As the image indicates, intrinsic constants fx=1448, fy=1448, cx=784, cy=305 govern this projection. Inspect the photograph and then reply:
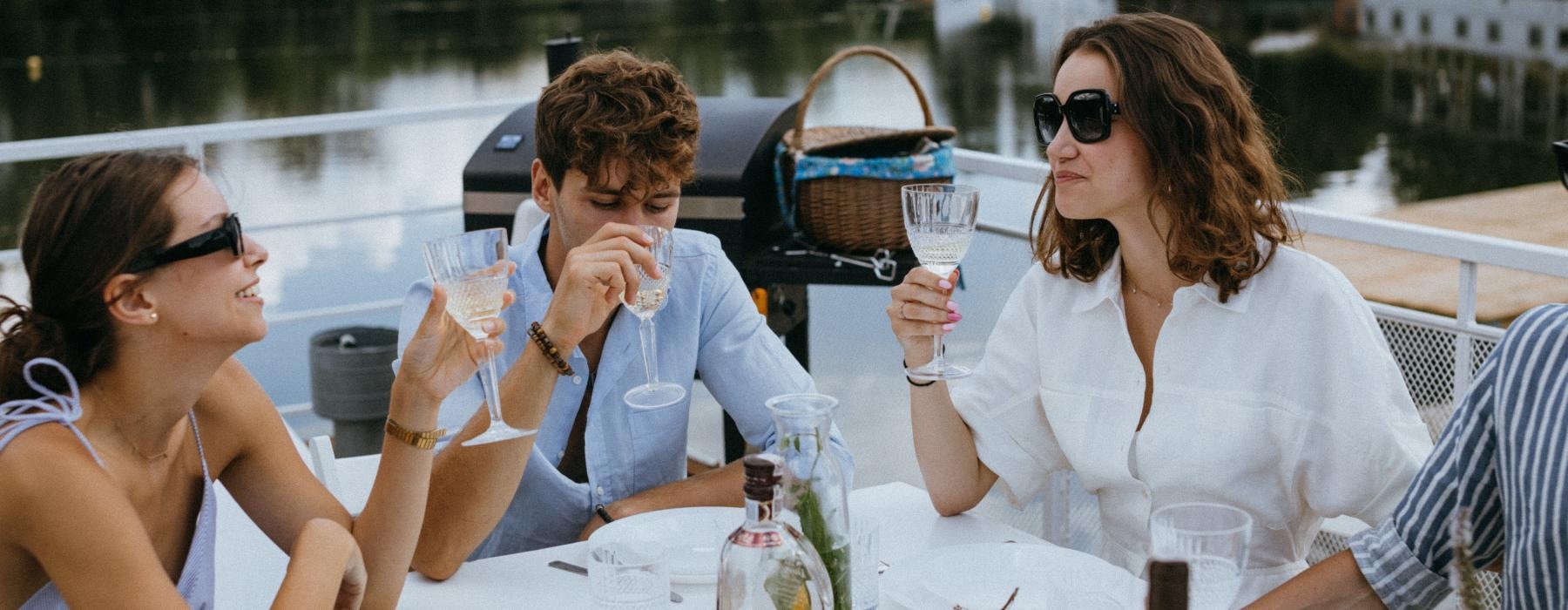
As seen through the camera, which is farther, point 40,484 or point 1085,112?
point 1085,112

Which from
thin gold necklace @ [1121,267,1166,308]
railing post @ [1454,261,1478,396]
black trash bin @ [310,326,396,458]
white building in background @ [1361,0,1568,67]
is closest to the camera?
thin gold necklace @ [1121,267,1166,308]

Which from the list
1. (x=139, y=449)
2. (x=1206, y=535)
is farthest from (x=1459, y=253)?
(x=139, y=449)

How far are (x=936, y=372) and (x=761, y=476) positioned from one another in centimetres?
84

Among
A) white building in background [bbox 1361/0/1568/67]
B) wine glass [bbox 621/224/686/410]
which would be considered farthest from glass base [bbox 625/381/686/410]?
white building in background [bbox 1361/0/1568/67]

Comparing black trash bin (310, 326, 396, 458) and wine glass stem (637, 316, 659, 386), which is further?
black trash bin (310, 326, 396, 458)

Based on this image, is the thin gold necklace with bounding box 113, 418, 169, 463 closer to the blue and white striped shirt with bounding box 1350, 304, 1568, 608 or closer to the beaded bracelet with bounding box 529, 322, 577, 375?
the beaded bracelet with bounding box 529, 322, 577, 375

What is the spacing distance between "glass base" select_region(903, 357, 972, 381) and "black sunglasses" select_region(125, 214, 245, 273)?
96cm

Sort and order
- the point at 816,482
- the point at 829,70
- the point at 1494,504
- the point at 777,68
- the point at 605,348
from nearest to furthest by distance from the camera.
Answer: the point at 816,482
the point at 1494,504
the point at 605,348
the point at 829,70
the point at 777,68

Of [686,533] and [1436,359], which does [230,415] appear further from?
[1436,359]

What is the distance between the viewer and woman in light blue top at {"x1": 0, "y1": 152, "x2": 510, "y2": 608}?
158cm

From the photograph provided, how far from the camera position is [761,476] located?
134cm

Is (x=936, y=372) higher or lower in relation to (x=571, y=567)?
higher

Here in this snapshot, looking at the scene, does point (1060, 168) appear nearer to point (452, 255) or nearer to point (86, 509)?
point (452, 255)

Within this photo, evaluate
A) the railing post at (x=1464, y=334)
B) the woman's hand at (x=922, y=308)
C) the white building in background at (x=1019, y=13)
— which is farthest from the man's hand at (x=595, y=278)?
the white building in background at (x=1019, y=13)
